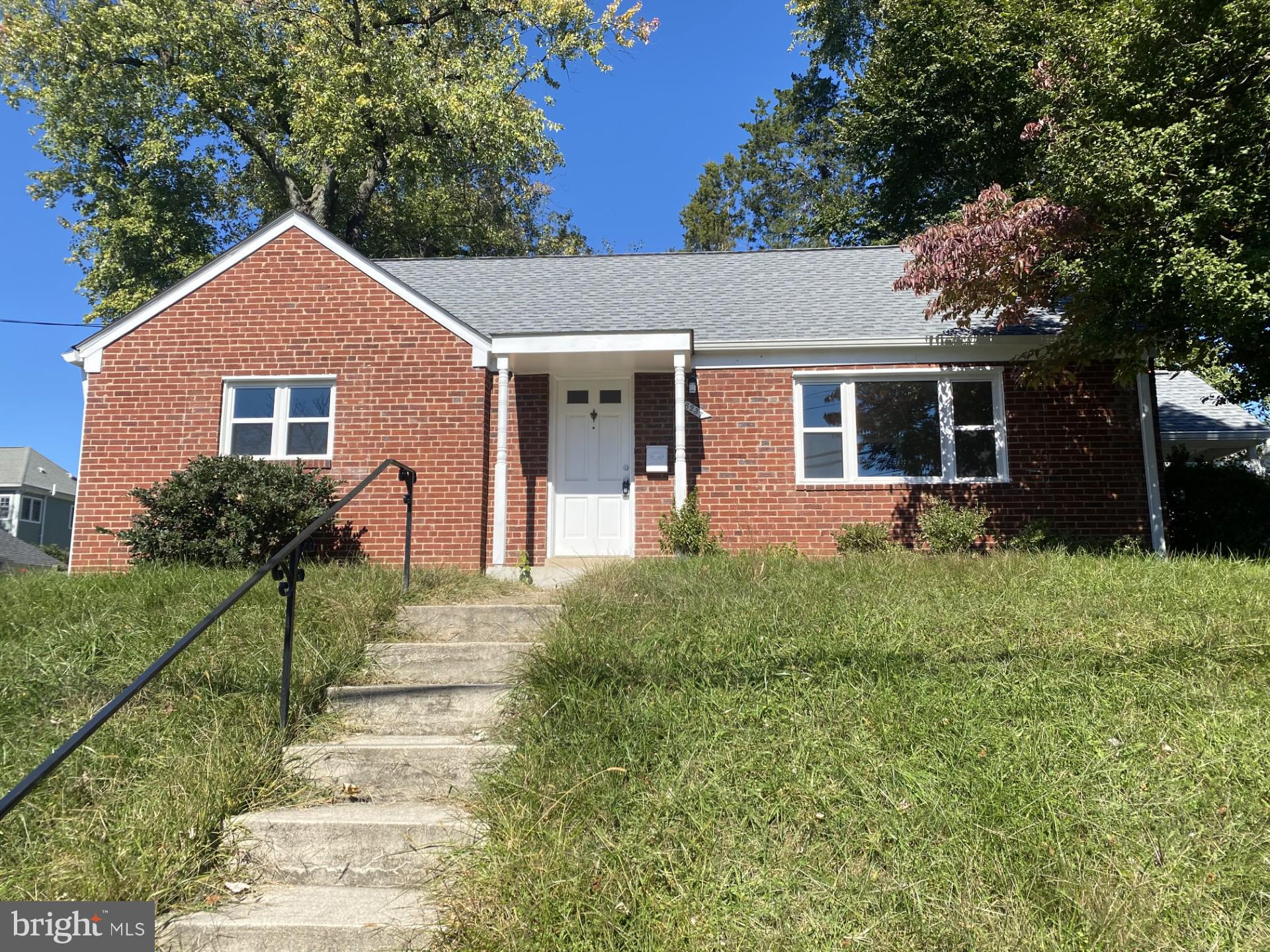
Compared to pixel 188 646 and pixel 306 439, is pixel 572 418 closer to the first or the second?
pixel 306 439

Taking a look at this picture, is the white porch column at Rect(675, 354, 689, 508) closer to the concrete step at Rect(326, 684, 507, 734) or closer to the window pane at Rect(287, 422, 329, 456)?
the window pane at Rect(287, 422, 329, 456)

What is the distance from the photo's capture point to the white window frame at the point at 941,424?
10.5 m

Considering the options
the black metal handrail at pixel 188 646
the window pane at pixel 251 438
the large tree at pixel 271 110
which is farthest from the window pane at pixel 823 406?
the large tree at pixel 271 110

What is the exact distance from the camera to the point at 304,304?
35.3 feet

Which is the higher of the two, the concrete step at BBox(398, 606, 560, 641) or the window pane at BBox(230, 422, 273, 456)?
the window pane at BBox(230, 422, 273, 456)

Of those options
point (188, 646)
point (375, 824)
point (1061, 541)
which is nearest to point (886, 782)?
point (375, 824)

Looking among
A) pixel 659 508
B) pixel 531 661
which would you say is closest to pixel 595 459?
pixel 659 508

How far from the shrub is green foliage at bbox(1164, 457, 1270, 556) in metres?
3.35

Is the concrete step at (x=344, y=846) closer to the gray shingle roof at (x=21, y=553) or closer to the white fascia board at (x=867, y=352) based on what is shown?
the white fascia board at (x=867, y=352)

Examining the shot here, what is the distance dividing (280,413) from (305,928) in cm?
879

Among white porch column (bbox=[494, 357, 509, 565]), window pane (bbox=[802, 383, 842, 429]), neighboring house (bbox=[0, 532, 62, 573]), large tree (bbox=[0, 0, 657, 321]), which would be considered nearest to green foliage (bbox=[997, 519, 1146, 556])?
window pane (bbox=[802, 383, 842, 429])

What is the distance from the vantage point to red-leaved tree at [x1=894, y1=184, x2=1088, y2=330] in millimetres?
8523

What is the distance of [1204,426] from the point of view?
15859 millimetres
